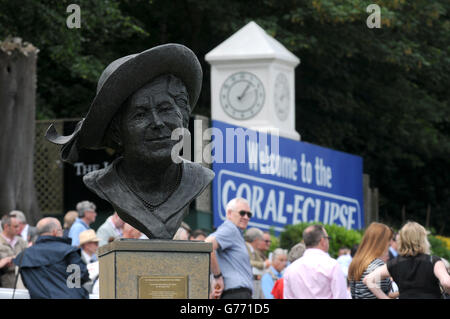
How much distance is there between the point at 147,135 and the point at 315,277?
3.43 metres

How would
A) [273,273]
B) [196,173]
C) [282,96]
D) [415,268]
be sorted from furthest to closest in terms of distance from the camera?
[282,96] → [273,273] → [415,268] → [196,173]

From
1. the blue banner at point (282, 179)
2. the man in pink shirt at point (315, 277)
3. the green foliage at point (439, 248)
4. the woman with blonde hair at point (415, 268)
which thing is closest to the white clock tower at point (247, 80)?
the blue banner at point (282, 179)

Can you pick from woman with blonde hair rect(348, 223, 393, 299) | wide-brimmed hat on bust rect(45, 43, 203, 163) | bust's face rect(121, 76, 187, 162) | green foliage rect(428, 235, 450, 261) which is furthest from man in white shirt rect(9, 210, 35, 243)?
green foliage rect(428, 235, 450, 261)

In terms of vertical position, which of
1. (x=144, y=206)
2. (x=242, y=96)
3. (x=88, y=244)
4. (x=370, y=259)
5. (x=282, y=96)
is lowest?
(x=144, y=206)

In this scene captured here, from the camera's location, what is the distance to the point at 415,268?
10.5m

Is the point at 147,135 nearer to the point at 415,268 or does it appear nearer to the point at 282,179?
the point at 415,268

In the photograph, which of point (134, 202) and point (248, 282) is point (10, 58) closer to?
point (248, 282)

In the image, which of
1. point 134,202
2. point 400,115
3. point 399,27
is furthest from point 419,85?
point 134,202

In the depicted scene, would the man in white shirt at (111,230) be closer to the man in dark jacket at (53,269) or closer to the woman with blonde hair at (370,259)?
the man in dark jacket at (53,269)

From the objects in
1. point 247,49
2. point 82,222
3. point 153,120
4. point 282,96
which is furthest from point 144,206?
point 282,96

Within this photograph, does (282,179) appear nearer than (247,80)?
Yes

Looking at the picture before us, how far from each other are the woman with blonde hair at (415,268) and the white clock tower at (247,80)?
11.3m

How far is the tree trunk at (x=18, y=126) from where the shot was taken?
18.3 meters
